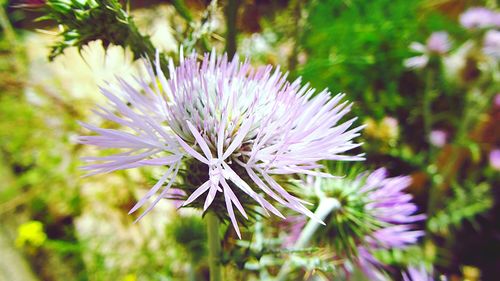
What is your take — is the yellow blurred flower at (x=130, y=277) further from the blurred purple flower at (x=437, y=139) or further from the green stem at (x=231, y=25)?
the blurred purple flower at (x=437, y=139)

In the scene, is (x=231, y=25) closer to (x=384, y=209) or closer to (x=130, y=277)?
(x=384, y=209)

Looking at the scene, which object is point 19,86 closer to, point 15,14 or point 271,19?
point 15,14

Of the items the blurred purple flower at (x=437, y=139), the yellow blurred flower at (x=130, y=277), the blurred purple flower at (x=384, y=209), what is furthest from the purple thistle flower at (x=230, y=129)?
the blurred purple flower at (x=437, y=139)

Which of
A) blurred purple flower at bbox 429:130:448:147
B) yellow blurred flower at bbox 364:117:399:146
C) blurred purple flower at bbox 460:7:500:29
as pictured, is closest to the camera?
yellow blurred flower at bbox 364:117:399:146

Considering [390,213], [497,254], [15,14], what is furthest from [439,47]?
[15,14]

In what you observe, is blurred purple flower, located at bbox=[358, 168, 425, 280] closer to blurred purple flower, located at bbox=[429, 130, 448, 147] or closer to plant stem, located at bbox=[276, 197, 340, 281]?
plant stem, located at bbox=[276, 197, 340, 281]

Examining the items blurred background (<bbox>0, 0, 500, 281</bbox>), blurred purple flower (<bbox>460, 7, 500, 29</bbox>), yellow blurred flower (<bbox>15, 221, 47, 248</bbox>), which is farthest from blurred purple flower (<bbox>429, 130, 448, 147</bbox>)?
yellow blurred flower (<bbox>15, 221, 47, 248</bbox>)

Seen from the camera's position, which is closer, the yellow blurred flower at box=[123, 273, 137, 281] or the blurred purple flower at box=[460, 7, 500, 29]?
the yellow blurred flower at box=[123, 273, 137, 281]
